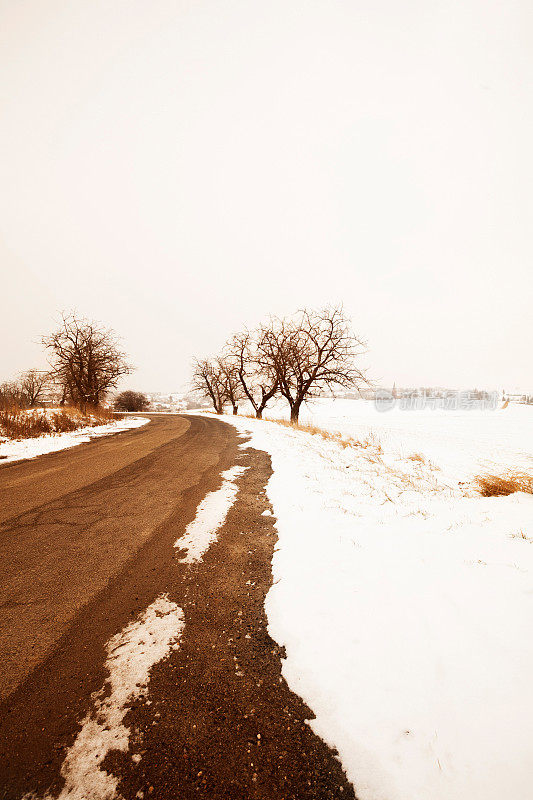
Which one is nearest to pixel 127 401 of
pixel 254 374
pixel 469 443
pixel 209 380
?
pixel 209 380

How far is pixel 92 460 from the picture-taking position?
8.10 metres

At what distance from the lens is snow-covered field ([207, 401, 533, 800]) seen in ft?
4.93

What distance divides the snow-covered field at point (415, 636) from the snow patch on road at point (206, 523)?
94 cm

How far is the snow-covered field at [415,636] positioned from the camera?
150 cm

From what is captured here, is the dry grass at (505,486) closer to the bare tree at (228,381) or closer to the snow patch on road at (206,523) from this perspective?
the snow patch on road at (206,523)

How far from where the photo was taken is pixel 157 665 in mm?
2090

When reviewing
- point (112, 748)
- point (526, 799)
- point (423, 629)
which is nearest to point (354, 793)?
point (526, 799)

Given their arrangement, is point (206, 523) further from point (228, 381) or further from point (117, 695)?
point (228, 381)

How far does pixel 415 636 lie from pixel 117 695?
211cm

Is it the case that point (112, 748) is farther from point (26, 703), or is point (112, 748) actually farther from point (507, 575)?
point (507, 575)

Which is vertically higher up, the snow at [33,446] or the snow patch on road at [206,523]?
the snow at [33,446]

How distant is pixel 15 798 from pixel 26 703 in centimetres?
48

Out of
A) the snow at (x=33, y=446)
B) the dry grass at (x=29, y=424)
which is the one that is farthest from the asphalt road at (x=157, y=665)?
the dry grass at (x=29, y=424)

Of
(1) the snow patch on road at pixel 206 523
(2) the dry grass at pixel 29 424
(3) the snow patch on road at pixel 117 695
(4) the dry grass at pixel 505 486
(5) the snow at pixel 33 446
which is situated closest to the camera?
(3) the snow patch on road at pixel 117 695
